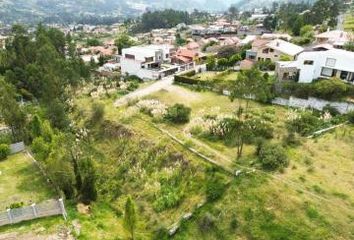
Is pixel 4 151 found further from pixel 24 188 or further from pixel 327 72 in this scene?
pixel 327 72

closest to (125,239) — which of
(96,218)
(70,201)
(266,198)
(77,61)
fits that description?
(96,218)

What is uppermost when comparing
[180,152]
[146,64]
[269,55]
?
[269,55]

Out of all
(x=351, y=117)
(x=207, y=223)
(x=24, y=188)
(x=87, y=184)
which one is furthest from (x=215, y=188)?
(x=351, y=117)

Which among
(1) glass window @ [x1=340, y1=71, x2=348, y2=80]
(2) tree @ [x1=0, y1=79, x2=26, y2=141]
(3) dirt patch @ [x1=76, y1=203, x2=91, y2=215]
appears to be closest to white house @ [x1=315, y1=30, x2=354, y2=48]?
(1) glass window @ [x1=340, y1=71, x2=348, y2=80]

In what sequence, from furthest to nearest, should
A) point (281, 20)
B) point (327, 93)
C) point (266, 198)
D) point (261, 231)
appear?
point (281, 20)
point (327, 93)
point (266, 198)
point (261, 231)

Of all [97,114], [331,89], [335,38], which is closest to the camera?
[331,89]

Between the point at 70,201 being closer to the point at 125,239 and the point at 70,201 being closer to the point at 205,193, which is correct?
the point at 125,239

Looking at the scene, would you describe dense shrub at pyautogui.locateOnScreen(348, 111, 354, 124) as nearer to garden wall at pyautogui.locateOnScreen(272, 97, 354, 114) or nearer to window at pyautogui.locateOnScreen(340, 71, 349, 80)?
garden wall at pyautogui.locateOnScreen(272, 97, 354, 114)
